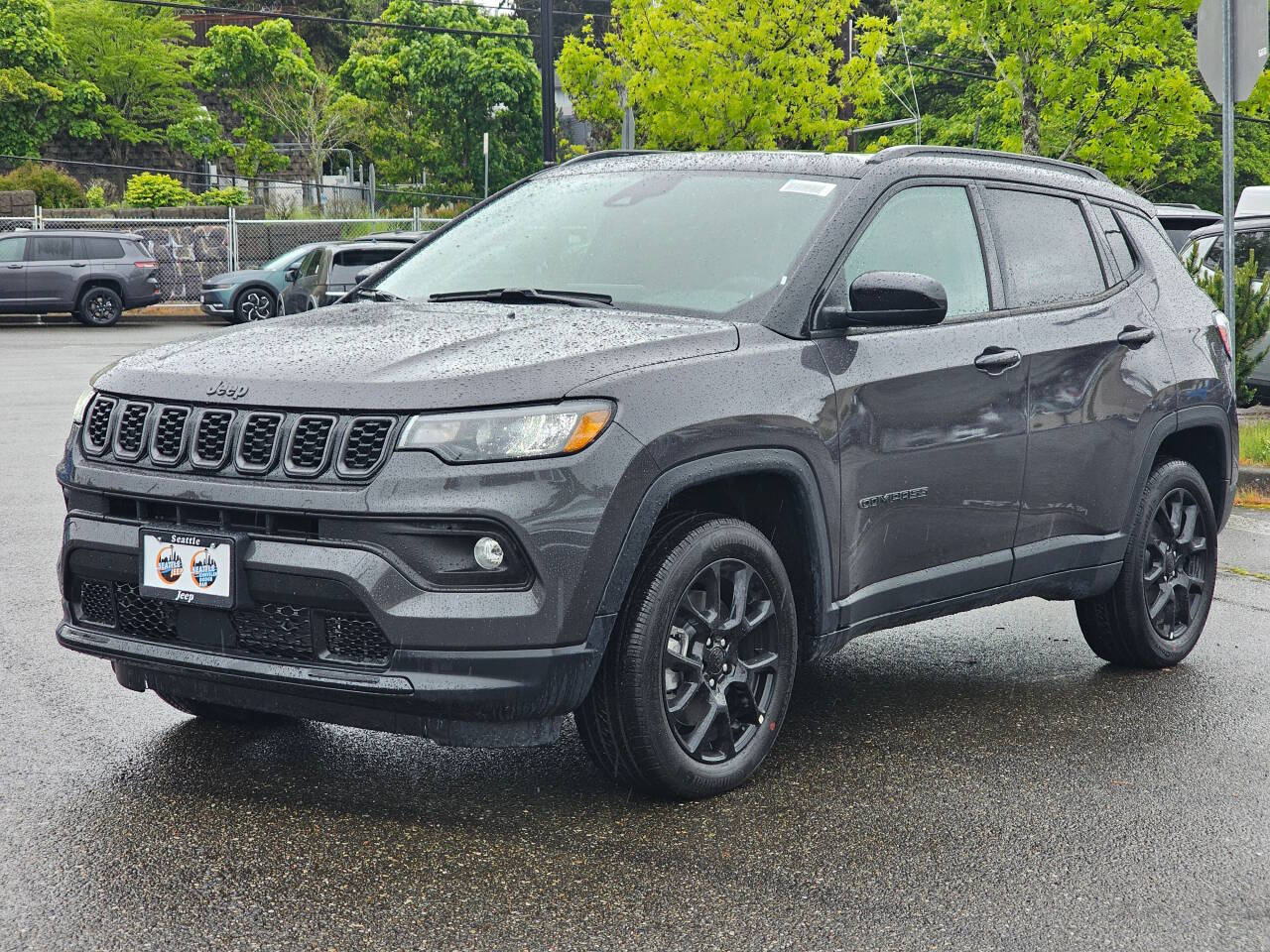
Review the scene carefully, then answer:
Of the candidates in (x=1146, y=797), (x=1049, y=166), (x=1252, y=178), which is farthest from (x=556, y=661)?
(x=1252, y=178)

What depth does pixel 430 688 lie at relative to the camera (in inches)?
152

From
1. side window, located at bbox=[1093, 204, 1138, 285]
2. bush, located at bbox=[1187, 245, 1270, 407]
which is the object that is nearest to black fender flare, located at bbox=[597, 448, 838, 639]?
side window, located at bbox=[1093, 204, 1138, 285]

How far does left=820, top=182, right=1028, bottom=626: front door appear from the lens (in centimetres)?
476

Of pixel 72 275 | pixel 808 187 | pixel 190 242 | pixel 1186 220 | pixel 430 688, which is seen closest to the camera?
pixel 430 688

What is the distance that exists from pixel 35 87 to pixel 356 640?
5300cm

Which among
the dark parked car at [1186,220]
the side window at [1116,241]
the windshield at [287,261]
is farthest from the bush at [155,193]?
the side window at [1116,241]

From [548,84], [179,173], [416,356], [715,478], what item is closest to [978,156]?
[715,478]

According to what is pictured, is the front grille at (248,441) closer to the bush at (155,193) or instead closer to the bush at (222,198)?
the bush at (155,193)

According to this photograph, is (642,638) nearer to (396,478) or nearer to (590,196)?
(396,478)

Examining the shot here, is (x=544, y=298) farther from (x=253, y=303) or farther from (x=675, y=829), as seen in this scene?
(x=253, y=303)

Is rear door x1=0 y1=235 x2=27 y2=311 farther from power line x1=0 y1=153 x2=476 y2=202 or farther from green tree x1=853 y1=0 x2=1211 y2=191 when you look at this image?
power line x1=0 y1=153 x2=476 y2=202

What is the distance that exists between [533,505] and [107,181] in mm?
58877

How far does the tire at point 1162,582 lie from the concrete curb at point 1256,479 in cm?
427

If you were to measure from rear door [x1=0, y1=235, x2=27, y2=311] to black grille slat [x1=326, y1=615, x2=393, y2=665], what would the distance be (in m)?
26.5
